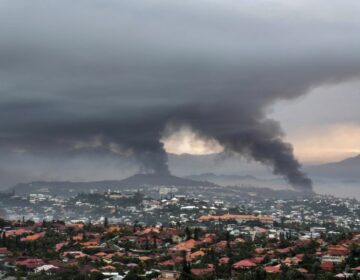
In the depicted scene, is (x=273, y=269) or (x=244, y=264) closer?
(x=273, y=269)

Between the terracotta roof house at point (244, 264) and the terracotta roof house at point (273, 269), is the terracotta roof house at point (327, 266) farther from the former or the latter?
the terracotta roof house at point (244, 264)

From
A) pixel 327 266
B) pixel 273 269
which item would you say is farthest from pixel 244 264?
pixel 327 266

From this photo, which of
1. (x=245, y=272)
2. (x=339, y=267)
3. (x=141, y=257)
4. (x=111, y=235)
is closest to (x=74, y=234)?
(x=111, y=235)

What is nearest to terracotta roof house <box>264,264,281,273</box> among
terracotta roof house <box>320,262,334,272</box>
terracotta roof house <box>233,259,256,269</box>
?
terracotta roof house <box>233,259,256,269</box>

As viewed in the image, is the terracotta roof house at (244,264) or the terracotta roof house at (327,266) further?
the terracotta roof house at (244,264)

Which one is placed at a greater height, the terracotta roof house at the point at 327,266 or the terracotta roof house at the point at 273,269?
the terracotta roof house at the point at 327,266

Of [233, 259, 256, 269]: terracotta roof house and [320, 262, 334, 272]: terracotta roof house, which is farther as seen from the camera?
[233, 259, 256, 269]: terracotta roof house

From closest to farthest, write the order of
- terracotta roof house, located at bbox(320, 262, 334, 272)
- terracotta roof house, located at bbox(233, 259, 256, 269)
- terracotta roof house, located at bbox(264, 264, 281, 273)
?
terracotta roof house, located at bbox(264, 264, 281, 273) < terracotta roof house, located at bbox(320, 262, 334, 272) < terracotta roof house, located at bbox(233, 259, 256, 269)

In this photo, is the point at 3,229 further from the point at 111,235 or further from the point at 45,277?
the point at 45,277

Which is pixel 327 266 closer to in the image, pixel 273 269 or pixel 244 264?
pixel 273 269

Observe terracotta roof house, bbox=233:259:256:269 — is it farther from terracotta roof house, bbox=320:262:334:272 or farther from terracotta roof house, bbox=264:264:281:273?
terracotta roof house, bbox=320:262:334:272

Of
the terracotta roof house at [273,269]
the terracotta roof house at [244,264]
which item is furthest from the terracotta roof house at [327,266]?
the terracotta roof house at [244,264]
